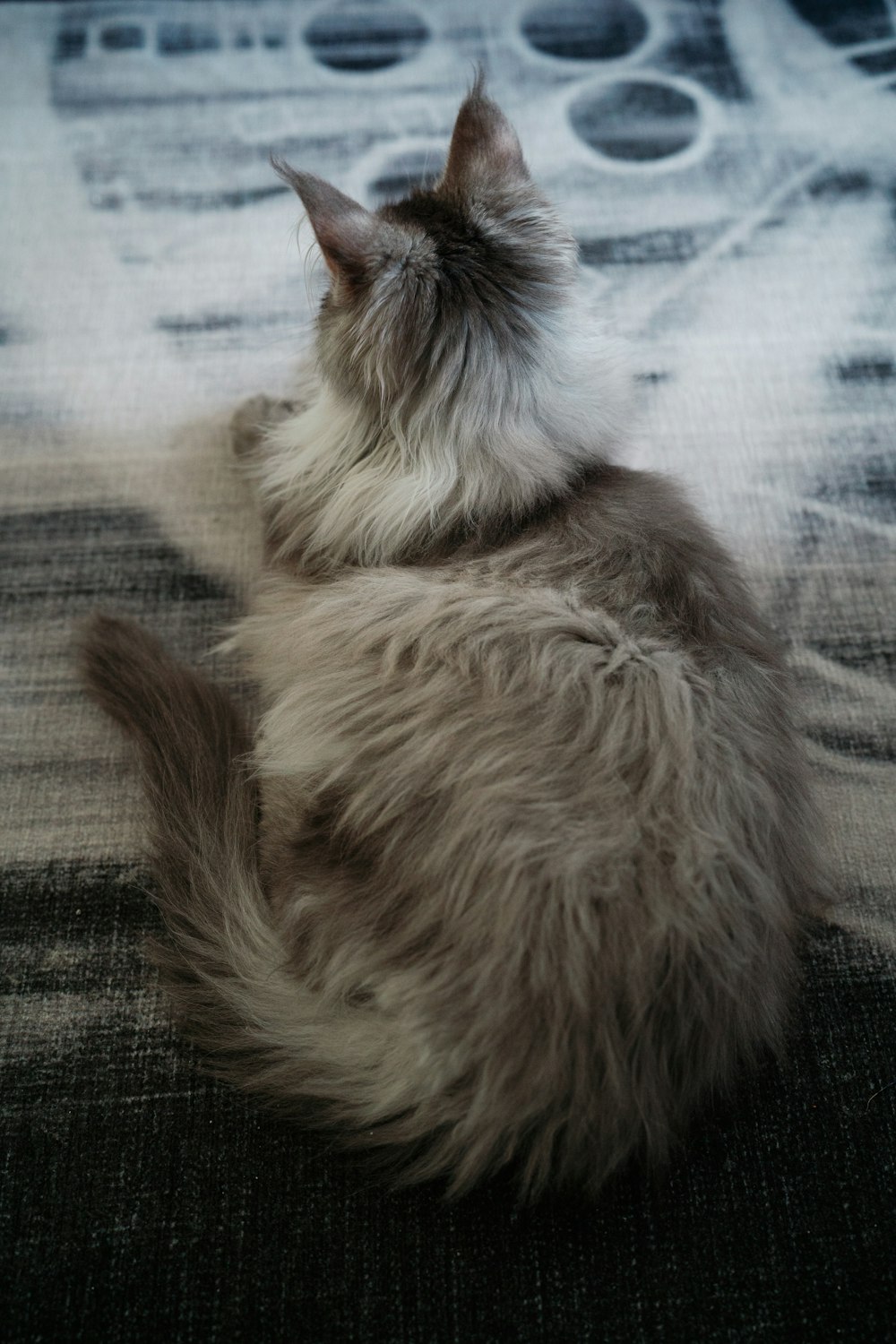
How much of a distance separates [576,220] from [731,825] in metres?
1.30

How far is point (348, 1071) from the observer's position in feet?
3.10

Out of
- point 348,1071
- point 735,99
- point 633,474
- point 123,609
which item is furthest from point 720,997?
point 735,99

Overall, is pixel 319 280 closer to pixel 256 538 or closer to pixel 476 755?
pixel 256 538

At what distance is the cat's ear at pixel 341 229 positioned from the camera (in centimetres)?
107

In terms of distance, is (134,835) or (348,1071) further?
(134,835)

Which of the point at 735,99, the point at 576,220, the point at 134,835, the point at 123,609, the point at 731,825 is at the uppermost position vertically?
the point at 735,99

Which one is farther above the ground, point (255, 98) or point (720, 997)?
point (255, 98)

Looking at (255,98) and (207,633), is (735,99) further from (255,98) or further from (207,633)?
(207,633)

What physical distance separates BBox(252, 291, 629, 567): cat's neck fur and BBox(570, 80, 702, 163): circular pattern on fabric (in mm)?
801

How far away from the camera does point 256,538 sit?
4.85ft

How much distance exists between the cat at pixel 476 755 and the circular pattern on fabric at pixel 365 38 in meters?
0.85

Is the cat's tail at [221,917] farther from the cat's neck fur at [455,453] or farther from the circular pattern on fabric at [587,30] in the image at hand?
the circular pattern on fabric at [587,30]

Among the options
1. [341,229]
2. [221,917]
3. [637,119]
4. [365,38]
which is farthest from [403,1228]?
[365,38]

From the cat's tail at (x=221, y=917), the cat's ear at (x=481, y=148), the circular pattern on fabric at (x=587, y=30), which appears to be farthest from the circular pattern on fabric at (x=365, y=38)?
the cat's tail at (x=221, y=917)
